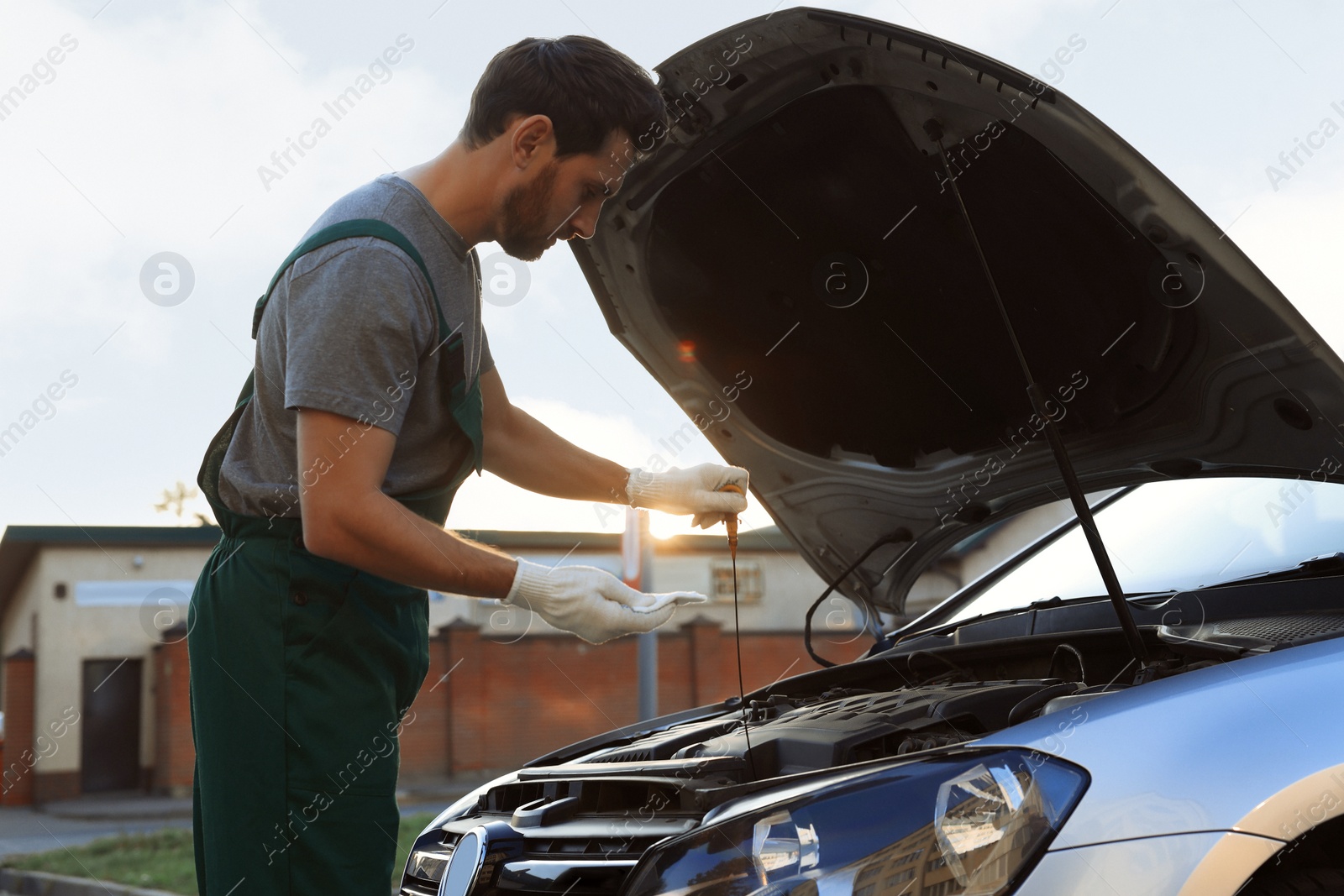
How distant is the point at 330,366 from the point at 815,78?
46.0 inches

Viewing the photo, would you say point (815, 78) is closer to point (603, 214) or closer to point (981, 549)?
point (603, 214)

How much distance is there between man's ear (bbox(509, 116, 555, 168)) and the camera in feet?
6.06

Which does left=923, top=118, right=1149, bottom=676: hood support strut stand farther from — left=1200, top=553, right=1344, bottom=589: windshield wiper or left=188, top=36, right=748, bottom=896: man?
left=188, top=36, right=748, bottom=896: man

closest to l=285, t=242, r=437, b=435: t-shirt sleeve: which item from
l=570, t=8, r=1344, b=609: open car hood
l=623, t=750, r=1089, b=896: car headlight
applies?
l=623, t=750, r=1089, b=896: car headlight

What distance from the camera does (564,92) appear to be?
1861 millimetres

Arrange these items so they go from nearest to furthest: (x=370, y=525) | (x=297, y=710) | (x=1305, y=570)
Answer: (x=370, y=525), (x=297, y=710), (x=1305, y=570)

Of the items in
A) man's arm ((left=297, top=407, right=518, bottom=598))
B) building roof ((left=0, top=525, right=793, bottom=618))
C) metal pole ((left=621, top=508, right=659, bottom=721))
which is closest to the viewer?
man's arm ((left=297, top=407, right=518, bottom=598))


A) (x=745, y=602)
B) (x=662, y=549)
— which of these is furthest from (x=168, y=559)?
(x=745, y=602)

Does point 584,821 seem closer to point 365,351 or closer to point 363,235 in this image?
point 365,351

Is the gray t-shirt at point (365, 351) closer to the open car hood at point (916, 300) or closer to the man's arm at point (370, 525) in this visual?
the man's arm at point (370, 525)

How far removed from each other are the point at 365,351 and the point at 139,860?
301 inches

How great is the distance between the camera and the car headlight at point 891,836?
1463mm

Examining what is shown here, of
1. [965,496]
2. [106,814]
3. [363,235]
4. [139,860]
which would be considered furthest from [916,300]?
[106,814]

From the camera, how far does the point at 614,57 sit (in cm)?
196
